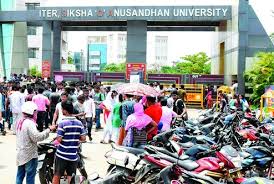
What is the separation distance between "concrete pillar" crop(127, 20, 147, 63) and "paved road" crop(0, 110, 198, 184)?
47.4 feet

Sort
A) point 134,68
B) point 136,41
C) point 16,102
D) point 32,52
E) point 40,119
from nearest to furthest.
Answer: point 16,102
point 40,119
point 134,68
point 136,41
point 32,52

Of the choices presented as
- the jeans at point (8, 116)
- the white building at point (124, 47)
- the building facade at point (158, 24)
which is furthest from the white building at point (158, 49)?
the jeans at point (8, 116)

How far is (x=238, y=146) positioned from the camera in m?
11.5

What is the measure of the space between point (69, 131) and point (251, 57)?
72.5 feet

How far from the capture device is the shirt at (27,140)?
694 centimetres

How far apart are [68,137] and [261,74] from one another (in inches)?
806

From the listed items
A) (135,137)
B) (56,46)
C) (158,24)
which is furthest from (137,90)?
(158,24)

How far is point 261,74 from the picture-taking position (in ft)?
84.5

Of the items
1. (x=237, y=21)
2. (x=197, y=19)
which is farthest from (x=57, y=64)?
(x=237, y=21)

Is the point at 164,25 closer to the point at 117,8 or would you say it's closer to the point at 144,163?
the point at 117,8

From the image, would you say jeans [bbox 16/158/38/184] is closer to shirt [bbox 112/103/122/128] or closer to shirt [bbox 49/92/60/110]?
shirt [bbox 112/103/122/128]

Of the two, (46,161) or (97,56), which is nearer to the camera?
(46,161)

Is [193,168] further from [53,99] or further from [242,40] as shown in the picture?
[242,40]

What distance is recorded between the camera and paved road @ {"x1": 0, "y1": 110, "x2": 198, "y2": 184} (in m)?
9.35
